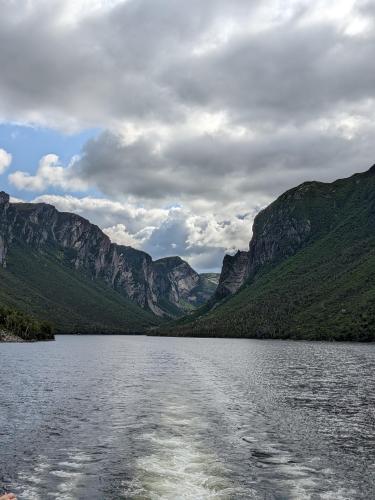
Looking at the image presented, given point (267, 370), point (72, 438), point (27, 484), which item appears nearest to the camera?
point (27, 484)

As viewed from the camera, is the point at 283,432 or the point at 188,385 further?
the point at 188,385

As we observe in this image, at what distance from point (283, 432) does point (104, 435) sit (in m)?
14.8

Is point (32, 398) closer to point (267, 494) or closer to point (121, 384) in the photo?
point (121, 384)

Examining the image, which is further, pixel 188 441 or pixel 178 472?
pixel 188 441

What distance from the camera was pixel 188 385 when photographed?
78.5 m

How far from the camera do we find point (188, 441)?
38.2 m

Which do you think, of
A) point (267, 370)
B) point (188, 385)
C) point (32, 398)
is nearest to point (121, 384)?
point (188, 385)

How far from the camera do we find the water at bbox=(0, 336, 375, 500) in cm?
2647

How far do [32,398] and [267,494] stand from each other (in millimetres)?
43273

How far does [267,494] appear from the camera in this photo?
25.1 m

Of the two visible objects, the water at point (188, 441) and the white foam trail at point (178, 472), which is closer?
the white foam trail at point (178, 472)

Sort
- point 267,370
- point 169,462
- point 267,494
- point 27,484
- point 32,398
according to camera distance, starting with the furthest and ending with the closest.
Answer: point 267,370
point 32,398
point 169,462
point 27,484
point 267,494

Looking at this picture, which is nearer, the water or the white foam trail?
the white foam trail

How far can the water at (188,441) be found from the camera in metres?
26.5
